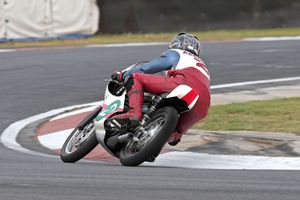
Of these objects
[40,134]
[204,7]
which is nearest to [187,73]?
[40,134]

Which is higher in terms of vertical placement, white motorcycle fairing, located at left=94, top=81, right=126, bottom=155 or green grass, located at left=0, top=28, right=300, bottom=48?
white motorcycle fairing, located at left=94, top=81, right=126, bottom=155

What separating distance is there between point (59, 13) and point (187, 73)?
19739 mm

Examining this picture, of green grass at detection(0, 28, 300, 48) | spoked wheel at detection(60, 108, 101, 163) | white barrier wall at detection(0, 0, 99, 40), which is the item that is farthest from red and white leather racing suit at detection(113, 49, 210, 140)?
white barrier wall at detection(0, 0, 99, 40)

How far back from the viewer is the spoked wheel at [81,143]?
9.24 m

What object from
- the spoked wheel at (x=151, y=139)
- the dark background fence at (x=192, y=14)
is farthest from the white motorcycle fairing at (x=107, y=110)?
the dark background fence at (x=192, y=14)

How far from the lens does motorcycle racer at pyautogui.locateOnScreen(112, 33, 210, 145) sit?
890cm

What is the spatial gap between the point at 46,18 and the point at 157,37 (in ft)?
12.3

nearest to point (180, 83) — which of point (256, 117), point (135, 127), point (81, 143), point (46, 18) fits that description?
point (135, 127)

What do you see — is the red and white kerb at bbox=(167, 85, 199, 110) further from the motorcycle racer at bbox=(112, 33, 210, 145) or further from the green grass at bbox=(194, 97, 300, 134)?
the green grass at bbox=(194, 97, 300, 134)

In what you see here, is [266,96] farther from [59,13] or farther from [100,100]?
[59,13]

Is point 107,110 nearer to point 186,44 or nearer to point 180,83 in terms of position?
point 180,83

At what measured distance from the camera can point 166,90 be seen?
29.1 ft

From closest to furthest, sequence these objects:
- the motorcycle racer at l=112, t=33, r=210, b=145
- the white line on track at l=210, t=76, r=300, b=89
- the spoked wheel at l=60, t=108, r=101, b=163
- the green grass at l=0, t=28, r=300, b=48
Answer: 1. the motorcycle racer at l=112, t=33, r=210, b=145
2. the spoked wheel at l=60, t=108, r=101, b=163
3. the white line on track at l=210, t=76, r=300, b=89
4. the green grass at l=0, t=28, r=300, b=48

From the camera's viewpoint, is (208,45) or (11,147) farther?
(208,45)
